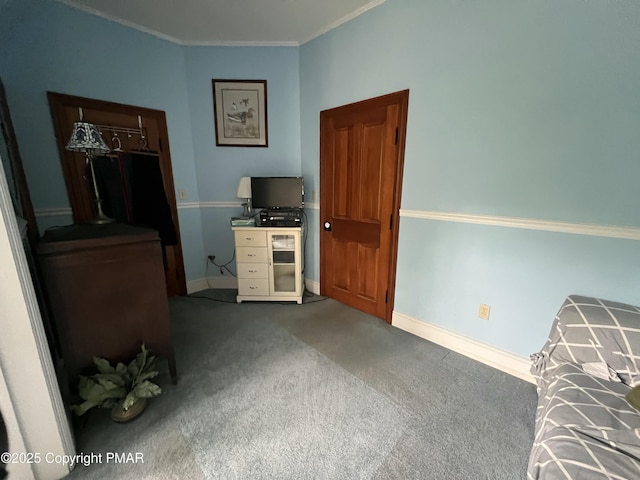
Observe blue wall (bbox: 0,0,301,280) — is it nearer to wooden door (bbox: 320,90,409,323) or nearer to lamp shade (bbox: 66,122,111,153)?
wooden door (bbox: 320,90,409,323)

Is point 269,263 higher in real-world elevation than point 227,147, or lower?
lower

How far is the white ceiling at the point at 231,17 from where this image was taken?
2.04 meters

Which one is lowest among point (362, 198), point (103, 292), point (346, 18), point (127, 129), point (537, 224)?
point (103, 292)

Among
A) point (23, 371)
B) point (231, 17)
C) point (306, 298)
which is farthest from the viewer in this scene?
point (306, 298)

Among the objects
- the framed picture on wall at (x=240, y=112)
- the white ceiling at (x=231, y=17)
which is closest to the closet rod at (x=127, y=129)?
the framed picture on wall at (x=240, y=112)

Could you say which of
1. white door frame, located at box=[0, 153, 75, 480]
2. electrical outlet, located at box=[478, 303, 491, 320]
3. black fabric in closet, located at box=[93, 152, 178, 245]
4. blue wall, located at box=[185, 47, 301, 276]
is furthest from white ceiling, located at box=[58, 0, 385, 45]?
electrical outlet, located at box=[478, 303, 491, 320]

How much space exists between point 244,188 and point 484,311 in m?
2.43

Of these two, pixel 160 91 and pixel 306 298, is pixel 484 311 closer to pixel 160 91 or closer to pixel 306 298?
pixel 306 298

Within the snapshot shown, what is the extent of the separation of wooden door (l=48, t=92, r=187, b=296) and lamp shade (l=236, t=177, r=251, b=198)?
731mm

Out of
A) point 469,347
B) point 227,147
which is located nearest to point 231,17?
point 227,147

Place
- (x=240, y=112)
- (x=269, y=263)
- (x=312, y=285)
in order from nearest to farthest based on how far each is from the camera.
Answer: (x=269, y=263)
(x=240, y=112)
(x=312, y=285)

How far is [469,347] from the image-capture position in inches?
76.6

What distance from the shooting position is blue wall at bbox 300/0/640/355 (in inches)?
51.3

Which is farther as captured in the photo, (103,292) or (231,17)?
(231,17)
